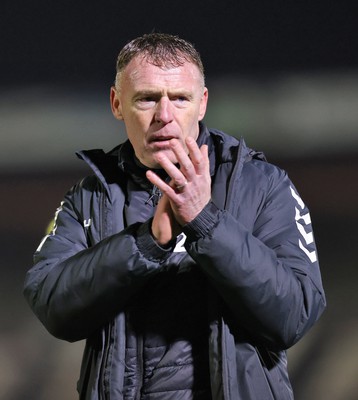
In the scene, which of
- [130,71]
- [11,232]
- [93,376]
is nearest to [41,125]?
[11,232]

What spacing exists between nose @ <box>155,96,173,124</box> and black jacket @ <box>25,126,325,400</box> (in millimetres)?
88

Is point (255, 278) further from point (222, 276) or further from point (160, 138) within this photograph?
point (160, 138)

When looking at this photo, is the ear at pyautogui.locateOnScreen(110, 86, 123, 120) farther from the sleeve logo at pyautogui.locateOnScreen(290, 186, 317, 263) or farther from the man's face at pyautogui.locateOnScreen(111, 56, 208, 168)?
the sleeve logo at pyautogui.locateOnScreen(290, 186, 317, 263)

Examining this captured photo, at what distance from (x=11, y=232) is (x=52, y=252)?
84 centimetres

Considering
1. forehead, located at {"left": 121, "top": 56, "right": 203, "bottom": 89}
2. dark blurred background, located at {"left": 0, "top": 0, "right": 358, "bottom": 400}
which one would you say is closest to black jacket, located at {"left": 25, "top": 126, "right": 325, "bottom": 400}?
forehead, located at {"left": 121, "top": 56, "right": 203, "bottom": 89}

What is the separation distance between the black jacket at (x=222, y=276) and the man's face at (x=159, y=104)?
65 millimetres

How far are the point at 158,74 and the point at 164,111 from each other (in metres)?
0.05

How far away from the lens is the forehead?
3.29 ft

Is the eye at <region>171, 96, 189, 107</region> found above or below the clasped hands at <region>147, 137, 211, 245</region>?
above

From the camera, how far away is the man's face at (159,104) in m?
1.00

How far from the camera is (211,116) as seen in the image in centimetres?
176

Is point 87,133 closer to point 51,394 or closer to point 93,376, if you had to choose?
point 51,394

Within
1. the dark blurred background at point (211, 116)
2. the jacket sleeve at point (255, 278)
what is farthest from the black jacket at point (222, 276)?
the dark blurred background at point (211, 116)

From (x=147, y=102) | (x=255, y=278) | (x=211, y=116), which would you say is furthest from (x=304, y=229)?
(x=211, y=116)
